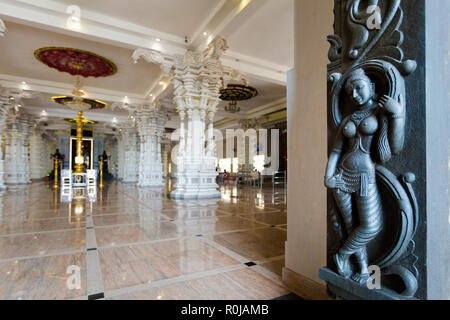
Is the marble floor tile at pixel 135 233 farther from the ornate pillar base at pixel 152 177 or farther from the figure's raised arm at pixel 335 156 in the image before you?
the ornate pillar base at pixel 152 177

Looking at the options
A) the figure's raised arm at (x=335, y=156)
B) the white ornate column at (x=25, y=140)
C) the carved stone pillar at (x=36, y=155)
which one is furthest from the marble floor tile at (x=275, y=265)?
the carved stone pillar at (x=36, y=155)

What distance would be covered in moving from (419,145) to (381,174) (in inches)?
6.5

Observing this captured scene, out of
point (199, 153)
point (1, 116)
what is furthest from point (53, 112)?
point (199, 153)

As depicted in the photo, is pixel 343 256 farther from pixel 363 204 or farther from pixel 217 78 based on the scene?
pixel 217 78

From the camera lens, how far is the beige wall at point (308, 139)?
4.83ft

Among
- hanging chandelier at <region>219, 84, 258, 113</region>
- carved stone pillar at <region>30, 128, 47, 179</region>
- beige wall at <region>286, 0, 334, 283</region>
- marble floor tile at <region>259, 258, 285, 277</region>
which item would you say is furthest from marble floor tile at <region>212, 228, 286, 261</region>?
carved stone pillar at <region>30, 128, 47, 179</region>

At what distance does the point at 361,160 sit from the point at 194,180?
6007 millimetres

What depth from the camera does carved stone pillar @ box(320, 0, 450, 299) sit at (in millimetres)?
895

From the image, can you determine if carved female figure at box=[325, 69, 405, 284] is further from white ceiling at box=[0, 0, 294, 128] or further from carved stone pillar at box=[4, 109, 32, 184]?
carved stone pillar at box=[4, 109, 32, 184]

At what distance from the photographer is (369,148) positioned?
3.30 ft

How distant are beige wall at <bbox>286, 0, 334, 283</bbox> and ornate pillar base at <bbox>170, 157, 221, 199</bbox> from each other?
17.0 feet

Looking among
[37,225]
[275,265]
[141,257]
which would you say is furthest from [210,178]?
[275,265]

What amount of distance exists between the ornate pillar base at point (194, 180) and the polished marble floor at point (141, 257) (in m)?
2.61

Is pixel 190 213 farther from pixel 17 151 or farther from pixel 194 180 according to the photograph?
pixel 17 151
